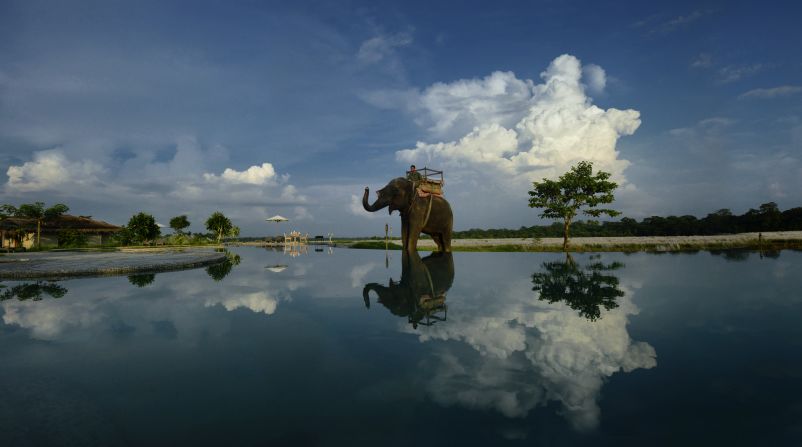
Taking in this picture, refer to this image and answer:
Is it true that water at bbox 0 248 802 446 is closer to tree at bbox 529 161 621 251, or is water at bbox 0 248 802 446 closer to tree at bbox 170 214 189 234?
tree at bbox 529 161 621 251

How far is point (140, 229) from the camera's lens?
42.7m

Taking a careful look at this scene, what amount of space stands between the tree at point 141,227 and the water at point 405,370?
124 feet

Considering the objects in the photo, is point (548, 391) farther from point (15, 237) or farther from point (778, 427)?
point (15, 237)

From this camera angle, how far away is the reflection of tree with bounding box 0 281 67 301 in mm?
10866

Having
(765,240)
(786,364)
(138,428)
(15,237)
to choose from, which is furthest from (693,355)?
(15,237)

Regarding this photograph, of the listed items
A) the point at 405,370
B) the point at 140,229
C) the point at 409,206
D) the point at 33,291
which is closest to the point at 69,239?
the point at 140,229

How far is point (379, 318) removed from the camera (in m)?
8.01

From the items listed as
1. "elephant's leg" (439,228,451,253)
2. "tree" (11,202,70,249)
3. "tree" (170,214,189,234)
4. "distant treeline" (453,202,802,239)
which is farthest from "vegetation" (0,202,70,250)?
"distant treeline" (453,202,802,239)

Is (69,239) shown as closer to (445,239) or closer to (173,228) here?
(173,228)

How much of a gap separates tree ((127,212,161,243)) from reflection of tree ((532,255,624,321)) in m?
45.0

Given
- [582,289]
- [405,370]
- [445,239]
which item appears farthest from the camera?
[445,239]

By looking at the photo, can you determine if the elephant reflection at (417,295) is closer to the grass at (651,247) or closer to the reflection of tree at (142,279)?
the reflection of tree at (142,279)

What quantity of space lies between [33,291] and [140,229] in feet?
118

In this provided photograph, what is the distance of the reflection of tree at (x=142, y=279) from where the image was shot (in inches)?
529
